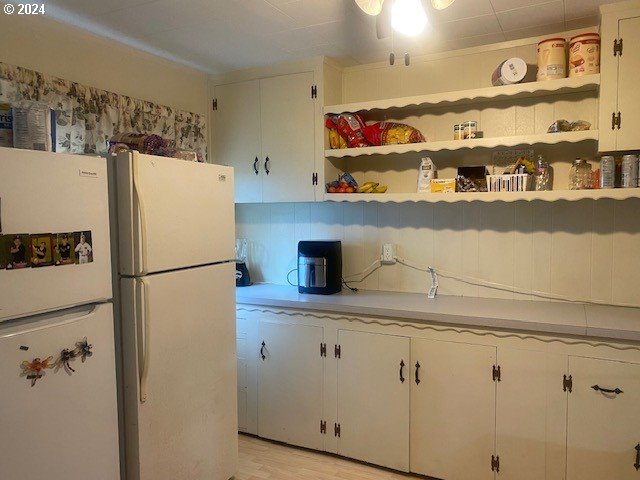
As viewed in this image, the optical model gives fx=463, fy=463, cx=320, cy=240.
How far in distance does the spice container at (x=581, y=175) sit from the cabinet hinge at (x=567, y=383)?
935 mm

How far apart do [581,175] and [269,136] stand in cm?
180

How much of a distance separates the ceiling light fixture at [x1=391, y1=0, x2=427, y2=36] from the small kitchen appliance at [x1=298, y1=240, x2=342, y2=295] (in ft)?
4.81

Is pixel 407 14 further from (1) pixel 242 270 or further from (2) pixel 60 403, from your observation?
(1) pixel 242 270

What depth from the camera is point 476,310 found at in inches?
92.1

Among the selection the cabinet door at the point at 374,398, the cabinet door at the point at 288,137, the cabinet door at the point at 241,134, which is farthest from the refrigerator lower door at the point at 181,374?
the cabinet door at the point at 241,134

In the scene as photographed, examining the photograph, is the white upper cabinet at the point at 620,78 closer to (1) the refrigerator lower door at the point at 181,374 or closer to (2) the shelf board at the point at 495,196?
(2) the shelf board at the point at 495,196

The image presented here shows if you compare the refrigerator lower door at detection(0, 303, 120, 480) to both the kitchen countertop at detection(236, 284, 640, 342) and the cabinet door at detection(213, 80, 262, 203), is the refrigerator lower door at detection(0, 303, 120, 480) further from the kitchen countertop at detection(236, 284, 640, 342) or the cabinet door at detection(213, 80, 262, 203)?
the cabinet door at detection(213, 80, 262, 203)

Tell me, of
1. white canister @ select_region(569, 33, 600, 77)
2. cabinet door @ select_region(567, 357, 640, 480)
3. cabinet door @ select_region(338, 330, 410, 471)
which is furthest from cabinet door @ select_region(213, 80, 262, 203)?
cabinet door @ select_region(567, 357, 640, 480)

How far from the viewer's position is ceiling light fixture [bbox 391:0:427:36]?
1528 millimetres

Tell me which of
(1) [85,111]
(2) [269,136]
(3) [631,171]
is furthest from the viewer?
(2) [269,136]

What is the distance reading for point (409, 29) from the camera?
1632 mm

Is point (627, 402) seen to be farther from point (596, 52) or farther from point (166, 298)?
point (166, 298)

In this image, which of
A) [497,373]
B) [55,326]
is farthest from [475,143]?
[55,326]

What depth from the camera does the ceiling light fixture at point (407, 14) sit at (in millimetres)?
1528
